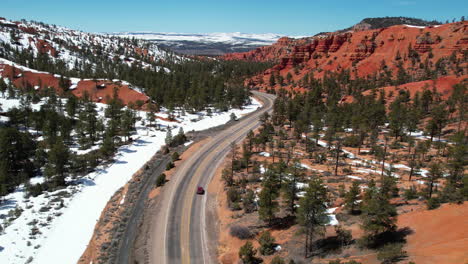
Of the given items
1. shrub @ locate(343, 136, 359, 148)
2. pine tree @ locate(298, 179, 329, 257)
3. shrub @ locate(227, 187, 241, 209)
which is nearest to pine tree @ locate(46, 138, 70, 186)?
shrub @ locate(227, 187, 241, 209)

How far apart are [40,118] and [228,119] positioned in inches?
2299

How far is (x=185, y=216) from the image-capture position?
44688 mm

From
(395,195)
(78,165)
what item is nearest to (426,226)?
(395,195)

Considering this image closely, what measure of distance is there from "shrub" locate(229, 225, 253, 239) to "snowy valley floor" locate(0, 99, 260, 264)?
20.4 metres

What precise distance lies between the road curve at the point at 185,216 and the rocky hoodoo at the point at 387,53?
10424 cm

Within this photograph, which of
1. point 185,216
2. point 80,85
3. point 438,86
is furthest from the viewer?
point 80,85

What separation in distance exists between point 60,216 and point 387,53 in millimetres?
169357

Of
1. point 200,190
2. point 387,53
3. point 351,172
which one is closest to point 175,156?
point 200,190

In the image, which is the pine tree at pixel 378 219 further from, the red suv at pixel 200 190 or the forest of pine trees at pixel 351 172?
the red suv at pixel 200 190

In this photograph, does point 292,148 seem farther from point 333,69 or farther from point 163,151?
point 333,69

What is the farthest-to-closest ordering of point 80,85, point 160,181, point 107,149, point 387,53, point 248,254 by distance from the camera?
1. point 387,53
2. point 80,85
3. point 107,149
4. point 160,181
5. point 248,254

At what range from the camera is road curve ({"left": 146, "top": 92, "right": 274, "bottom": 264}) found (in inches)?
1430

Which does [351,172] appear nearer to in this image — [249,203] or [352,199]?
[352,199]

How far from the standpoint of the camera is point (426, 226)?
2889cm
